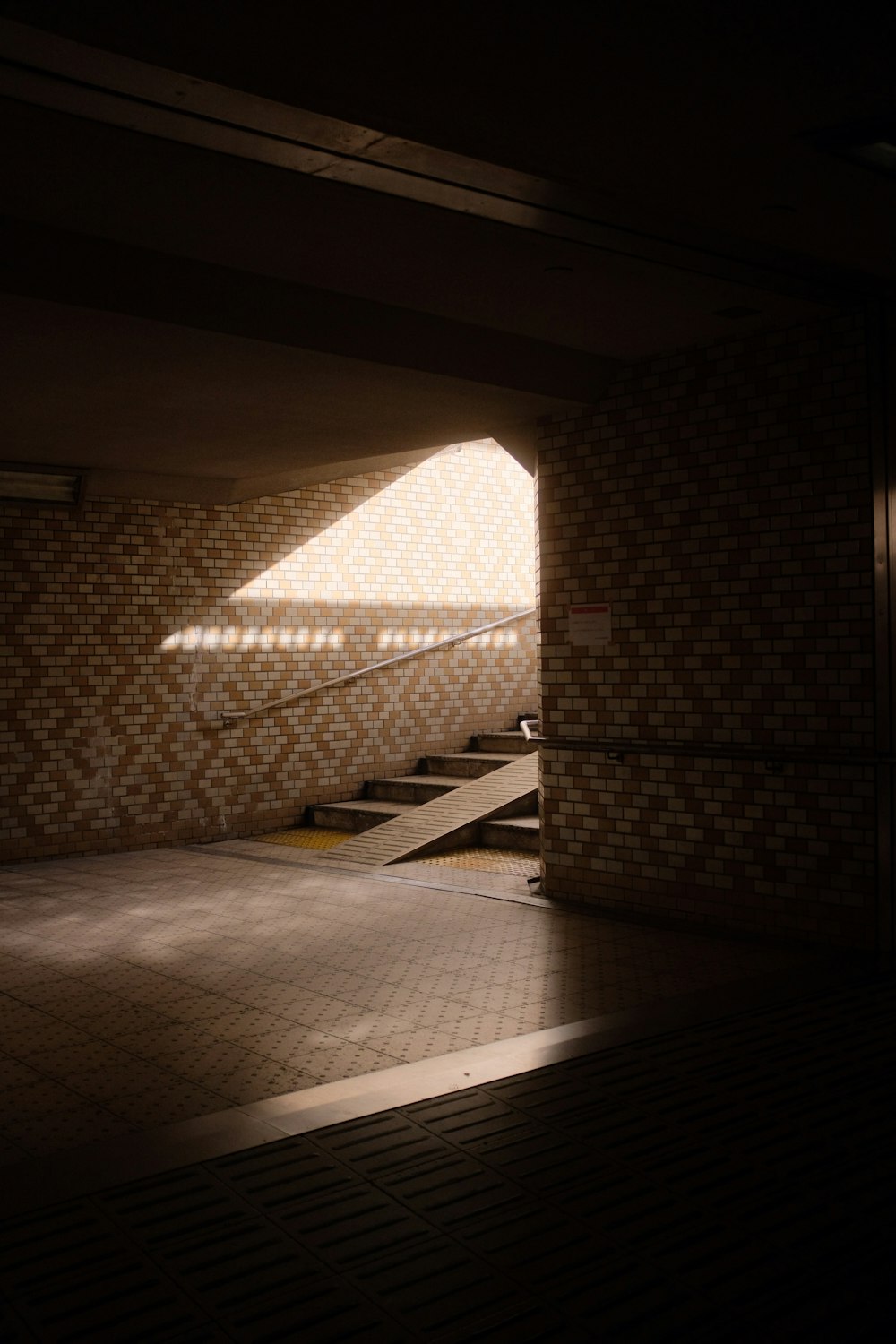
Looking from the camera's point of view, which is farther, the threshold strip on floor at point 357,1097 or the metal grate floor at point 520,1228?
the threshold strip on floor at point 357,1097

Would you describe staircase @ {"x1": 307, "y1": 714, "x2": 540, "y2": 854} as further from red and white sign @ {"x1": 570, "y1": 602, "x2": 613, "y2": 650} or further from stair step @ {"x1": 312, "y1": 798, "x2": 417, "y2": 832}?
red and white sign @ {"x1": 570, "y1": 602, "x2": 613, "y2": 650}

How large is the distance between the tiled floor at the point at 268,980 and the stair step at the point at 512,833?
39.5 inches

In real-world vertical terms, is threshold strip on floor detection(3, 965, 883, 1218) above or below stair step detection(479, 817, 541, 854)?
below

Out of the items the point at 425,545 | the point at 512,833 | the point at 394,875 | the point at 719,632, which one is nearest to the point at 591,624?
the point at 719,632

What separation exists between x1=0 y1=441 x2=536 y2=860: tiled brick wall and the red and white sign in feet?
14.3

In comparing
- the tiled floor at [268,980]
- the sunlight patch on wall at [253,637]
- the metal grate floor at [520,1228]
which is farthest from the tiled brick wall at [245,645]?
the metal grate floor at [520,1228]

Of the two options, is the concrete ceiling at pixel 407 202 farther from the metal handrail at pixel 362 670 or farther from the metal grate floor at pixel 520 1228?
the metal handrail at pixel 362 670

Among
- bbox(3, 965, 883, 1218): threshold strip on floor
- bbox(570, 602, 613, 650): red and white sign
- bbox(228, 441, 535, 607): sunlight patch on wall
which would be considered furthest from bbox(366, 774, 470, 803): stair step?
bbox(3, 965, 883, 1218): threshold strip on floor

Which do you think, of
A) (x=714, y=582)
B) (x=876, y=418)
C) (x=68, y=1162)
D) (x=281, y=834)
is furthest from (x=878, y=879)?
(x=281, y=834)

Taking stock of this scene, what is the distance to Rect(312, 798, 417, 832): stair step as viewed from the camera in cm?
1058

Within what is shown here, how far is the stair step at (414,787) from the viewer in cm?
1097

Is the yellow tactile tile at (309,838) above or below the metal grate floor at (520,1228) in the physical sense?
above

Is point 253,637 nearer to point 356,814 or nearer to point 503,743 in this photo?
point 356,814

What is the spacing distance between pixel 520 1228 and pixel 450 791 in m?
7.44
